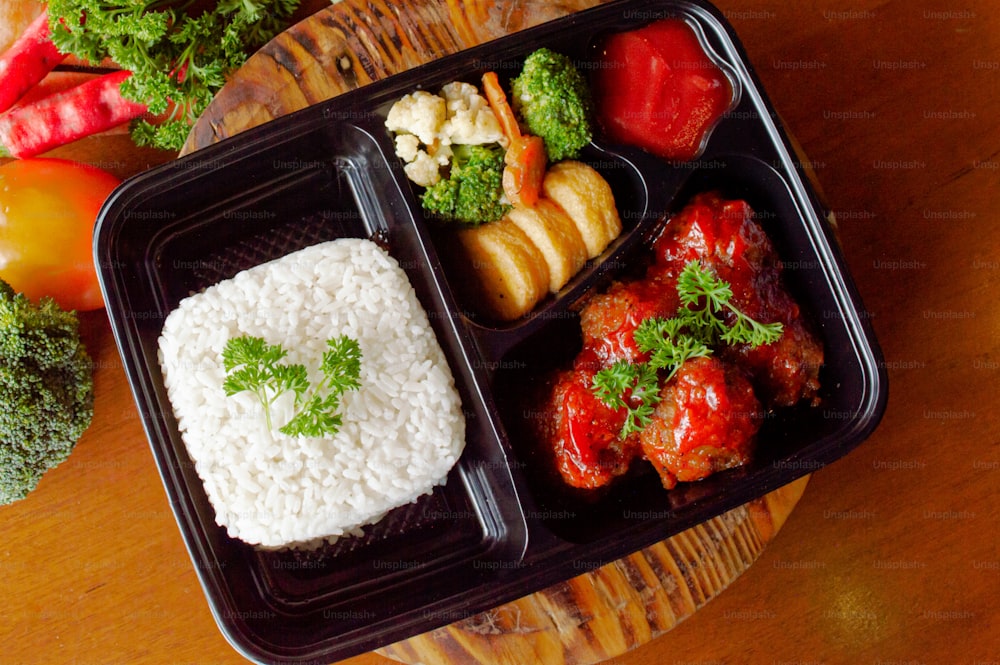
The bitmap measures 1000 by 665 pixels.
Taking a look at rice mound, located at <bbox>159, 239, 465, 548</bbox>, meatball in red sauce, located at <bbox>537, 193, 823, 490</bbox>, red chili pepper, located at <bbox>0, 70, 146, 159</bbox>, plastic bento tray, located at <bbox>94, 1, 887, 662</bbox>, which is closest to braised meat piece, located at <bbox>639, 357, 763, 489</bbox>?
meatball in red sauce, located at <bbox>537, 193, 823, 490</bbox>

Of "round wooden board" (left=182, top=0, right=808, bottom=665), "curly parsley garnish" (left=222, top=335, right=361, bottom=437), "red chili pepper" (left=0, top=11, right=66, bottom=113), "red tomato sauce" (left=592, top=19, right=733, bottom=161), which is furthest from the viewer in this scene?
"red chili pepper" (left=0, top=11, right=66, bottom=113)

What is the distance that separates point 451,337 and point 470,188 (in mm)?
489

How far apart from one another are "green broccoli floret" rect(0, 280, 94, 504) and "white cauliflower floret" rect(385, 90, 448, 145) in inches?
53.4

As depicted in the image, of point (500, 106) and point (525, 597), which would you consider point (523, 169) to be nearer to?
point (500, 106)

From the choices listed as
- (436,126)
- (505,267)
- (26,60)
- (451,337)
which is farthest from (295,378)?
(26,60)

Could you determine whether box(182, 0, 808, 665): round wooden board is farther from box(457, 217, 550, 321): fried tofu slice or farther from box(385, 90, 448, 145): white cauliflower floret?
box(457, 217, 550, 321): fried tofu slice

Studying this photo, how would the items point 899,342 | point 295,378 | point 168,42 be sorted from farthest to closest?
point 899,342
point 168,42
point 295,378

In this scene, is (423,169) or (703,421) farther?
(423,169)

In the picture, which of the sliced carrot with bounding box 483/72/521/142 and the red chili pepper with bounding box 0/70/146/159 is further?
the red chili pepper with bounding box 0/70/146/159

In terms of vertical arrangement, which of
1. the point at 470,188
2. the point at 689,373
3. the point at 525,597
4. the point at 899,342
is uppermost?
the point at 470,188

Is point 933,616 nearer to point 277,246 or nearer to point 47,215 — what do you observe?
point 277,246

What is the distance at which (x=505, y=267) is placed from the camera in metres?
2.39

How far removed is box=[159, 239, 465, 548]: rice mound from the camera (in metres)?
2.34

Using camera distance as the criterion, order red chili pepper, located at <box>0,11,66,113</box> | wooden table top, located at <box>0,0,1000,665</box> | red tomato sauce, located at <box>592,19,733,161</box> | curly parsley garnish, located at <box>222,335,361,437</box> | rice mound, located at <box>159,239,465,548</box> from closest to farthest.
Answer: curly parsley garnish, located at <box>222,335,361,437</box>, rice mound, located at <box>159,239,465,548</box>, red tomato sauce, located at <box>592,19,733,161</box>, red chili pepper, located at <box>0,11,66,113</box>, wooden table top, located at <box>0,0,1000,665</box>
